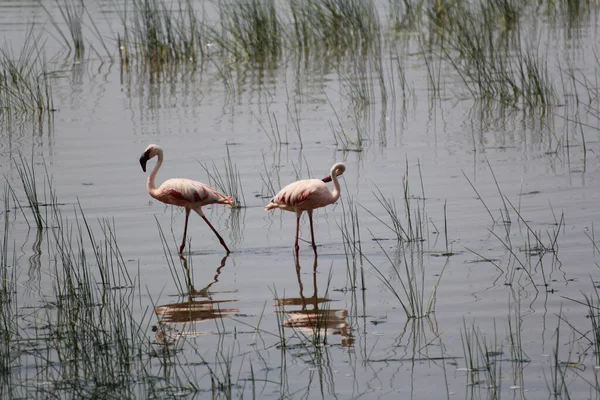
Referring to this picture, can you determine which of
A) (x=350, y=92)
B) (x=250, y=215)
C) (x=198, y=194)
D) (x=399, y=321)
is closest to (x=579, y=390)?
(x=399, y=321)

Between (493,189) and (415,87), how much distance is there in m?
5.91

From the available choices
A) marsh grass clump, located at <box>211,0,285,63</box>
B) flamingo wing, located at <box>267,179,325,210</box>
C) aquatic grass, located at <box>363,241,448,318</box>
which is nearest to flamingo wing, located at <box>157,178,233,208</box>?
flamingo wing, located at <box>267,179,325,210</box>

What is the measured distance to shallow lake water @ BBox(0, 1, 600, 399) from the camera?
5094 mm

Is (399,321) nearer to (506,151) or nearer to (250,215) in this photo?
(250,215)

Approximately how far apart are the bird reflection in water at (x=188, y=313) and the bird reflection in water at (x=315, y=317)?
35cm

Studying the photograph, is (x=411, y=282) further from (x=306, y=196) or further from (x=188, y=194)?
(x=188, y=194)

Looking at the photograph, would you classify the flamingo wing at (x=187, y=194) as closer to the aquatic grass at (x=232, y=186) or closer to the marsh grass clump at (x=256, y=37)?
the aquatic grass at (x=232, y=186)

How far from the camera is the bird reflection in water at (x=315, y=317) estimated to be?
5.52m

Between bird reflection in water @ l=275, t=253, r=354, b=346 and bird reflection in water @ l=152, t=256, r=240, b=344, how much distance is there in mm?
350

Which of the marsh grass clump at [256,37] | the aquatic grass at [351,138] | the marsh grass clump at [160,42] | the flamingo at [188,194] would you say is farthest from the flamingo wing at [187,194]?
the marsh grass clump at [256,37]

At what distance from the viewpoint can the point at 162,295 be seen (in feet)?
21.7

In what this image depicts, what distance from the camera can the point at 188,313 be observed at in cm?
624

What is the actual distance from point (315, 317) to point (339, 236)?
207 centimetres

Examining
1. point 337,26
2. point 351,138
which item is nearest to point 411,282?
point 351,138
